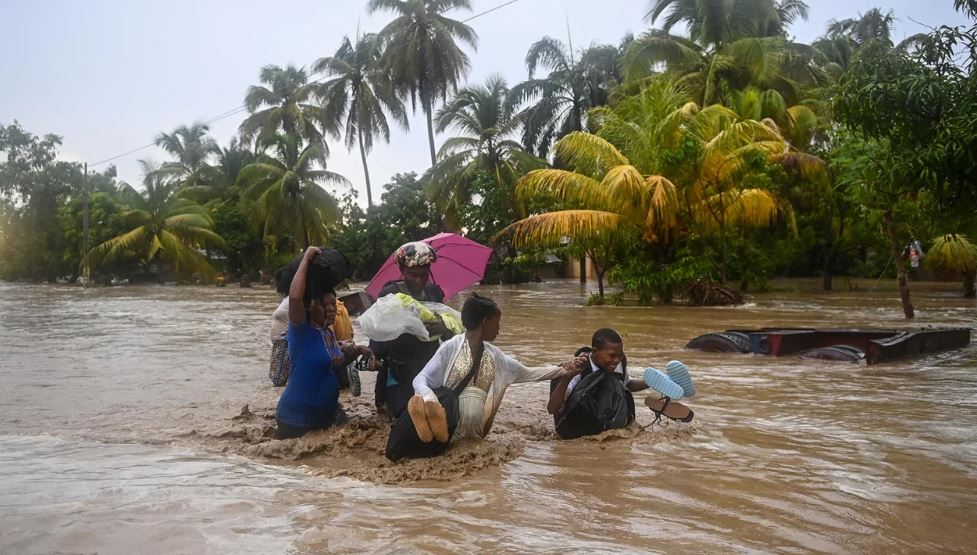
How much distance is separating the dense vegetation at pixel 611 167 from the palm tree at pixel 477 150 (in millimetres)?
98

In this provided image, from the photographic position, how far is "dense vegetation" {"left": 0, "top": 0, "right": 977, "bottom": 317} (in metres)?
8.79

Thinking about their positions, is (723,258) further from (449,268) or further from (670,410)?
(670,410)

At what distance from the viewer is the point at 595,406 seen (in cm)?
579

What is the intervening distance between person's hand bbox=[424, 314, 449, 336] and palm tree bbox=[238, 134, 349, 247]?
3558 cm

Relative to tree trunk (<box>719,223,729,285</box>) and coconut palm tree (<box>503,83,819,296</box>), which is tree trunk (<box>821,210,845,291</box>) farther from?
tree trunk (<box>719,223,729,285</box>)

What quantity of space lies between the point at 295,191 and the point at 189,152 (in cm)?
1694

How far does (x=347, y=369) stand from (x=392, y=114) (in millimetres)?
36978

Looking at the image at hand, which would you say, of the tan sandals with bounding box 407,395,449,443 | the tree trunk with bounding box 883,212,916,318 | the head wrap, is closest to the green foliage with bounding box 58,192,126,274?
the tree trunk with bounding box 883,212,916,318

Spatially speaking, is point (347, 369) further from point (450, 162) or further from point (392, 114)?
point (392, 114)

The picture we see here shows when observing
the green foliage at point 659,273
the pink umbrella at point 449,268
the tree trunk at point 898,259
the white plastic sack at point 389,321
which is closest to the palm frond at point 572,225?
the green foliage at point 659,273

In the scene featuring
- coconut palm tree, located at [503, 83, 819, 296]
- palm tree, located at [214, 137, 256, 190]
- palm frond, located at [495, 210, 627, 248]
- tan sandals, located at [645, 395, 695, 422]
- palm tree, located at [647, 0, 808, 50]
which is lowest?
tan sandals, located at [645, 395, 695, 422]

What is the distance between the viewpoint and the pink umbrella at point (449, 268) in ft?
22.7

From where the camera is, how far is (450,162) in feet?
121

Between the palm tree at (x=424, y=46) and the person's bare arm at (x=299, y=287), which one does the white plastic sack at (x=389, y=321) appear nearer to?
the person's bare arm at (x=299, y=287)
